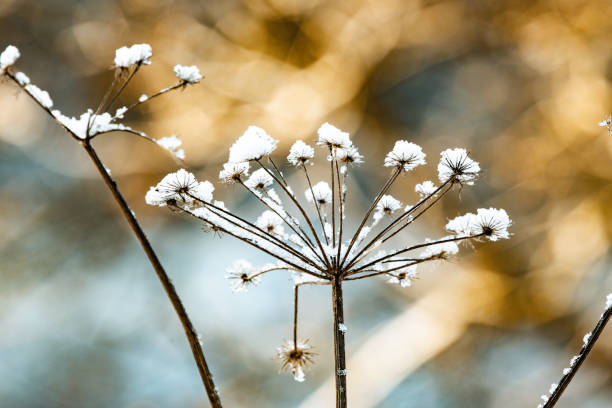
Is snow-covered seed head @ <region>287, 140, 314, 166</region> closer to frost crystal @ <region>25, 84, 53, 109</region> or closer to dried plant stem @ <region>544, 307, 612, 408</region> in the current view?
frost crystal @ <region>25, 84, 53, 109</region>

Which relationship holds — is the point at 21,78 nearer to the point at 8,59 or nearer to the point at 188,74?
the point at 8,59

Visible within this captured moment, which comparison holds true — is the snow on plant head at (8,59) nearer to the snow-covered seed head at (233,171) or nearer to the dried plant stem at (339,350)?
the snow-covered seed head at (233,171)

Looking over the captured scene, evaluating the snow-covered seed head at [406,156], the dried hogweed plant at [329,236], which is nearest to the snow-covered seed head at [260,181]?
the dried hogweed plant at [329,236]

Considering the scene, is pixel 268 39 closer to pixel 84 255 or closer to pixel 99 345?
pixel 84 255

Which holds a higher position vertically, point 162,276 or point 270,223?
point 270,223

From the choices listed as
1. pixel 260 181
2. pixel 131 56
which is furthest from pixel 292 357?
pixel 131 56

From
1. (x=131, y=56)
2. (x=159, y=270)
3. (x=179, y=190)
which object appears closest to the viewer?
(x=159, y=270)
